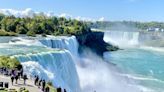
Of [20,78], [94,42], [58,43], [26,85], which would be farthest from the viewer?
[94,42]

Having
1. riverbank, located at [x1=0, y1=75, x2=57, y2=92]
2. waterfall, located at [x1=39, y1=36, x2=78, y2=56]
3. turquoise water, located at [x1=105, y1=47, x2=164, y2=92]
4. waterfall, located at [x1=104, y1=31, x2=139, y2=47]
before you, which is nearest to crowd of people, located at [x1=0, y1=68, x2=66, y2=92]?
riverbank, located at [x1=0, y1=75, x2=57, y2=92]

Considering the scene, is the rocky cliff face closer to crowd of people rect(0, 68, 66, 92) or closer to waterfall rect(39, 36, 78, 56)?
waterfall rect(39, 36, 78, 56)

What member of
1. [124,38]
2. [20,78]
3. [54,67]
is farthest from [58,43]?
[124,38]

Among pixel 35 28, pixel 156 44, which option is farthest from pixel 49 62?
pixel 156 44

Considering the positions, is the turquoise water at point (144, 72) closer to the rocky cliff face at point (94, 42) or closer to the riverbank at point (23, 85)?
the rocky cliff face at point (94, 42)

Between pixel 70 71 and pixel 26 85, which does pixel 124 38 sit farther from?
pixel 26 85

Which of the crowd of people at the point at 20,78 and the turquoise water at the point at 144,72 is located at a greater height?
the crowd of people at the point at 20,78

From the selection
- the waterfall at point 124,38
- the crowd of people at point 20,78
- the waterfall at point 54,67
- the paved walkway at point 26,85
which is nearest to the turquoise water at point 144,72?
the waterfall at point 54,67

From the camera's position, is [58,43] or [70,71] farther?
[58,43]
